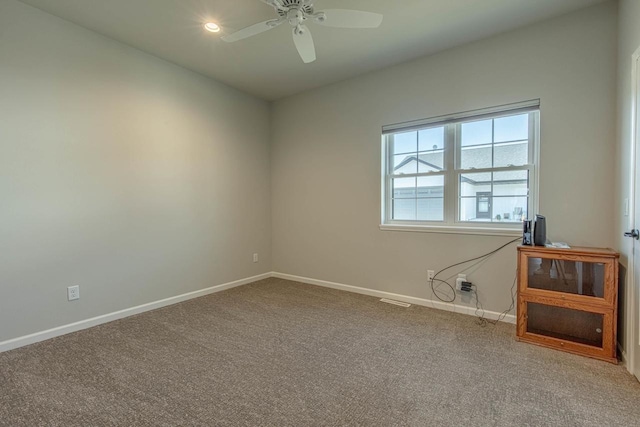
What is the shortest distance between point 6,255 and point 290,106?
339cm

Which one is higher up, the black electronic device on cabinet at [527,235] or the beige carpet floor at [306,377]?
the black electronic device on cabinet at [527,235]

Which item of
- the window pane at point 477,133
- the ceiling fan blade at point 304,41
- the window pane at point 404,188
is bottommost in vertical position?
the window pane at point 404,188

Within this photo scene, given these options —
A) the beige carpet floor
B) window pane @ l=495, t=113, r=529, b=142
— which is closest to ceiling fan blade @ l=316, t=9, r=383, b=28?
window pane @ l=495, t=113, r=529, b=142

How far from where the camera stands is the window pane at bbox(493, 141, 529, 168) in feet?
8.90

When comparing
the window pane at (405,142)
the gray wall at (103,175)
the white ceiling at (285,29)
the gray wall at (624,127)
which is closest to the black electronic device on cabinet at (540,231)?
the gray wall at (624,127)

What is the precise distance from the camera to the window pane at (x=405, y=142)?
3.33 m

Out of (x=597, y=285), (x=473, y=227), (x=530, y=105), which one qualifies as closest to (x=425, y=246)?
(x=473, y=227)

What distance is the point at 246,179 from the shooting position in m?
4.14

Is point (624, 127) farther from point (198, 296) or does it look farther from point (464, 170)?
point (198, 296)

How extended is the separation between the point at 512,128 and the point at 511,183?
52 centimetres

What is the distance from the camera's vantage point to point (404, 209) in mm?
3436

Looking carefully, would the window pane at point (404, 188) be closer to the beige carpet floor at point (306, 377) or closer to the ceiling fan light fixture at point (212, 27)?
the beige carpet floor at point (306, 377)

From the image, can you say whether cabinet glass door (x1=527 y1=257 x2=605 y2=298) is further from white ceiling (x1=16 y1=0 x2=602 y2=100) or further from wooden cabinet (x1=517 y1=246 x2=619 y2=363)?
white ceiling (x1=16 y1=0 x2=602 y2=100)

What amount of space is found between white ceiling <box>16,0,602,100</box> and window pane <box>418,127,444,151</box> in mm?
805
